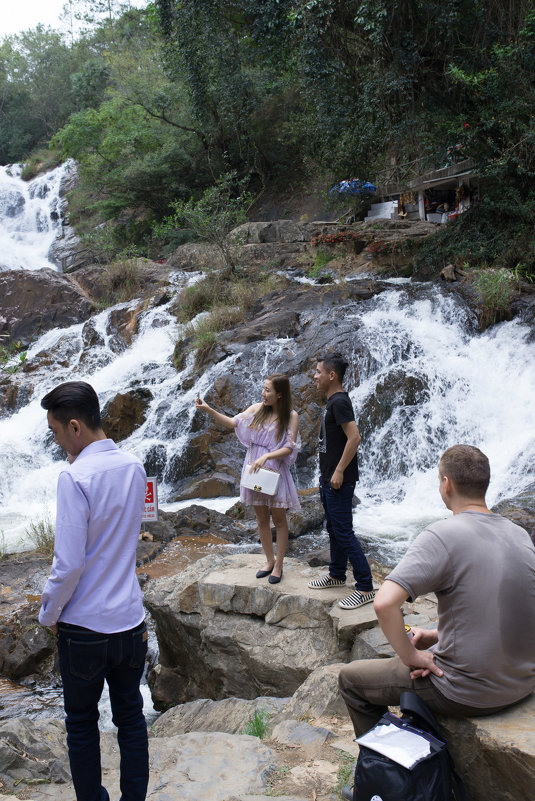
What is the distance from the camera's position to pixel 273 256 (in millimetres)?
16547

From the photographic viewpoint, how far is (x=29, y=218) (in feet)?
88.9

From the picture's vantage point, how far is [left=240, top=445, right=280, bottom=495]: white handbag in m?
4.33

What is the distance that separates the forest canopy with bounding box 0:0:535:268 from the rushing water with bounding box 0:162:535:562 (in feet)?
9.84

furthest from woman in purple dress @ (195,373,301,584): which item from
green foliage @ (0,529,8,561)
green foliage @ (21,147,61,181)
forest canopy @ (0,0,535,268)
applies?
green foliage @ (21,147,61,181)

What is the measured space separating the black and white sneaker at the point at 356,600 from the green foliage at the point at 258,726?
86 centimetres

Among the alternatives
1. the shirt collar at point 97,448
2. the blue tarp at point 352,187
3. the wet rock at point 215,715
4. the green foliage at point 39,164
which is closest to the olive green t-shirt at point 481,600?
the shirt collar at point 97,448

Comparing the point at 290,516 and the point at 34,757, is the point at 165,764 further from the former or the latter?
the point at 290,516

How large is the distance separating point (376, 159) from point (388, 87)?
2189mm

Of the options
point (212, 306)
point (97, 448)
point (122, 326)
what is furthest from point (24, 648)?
point (122, 326)

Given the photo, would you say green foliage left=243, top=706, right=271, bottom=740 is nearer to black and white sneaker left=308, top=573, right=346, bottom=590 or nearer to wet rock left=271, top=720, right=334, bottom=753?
wet rock left=271, top=720, right=334, bottom=753

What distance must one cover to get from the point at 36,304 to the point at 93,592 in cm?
1744

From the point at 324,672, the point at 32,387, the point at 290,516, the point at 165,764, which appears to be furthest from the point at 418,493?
the point at 32,387

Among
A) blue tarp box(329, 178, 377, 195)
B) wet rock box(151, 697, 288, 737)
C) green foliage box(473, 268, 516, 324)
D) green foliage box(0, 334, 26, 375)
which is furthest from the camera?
blue tarp box(329, 178, 377, 195)

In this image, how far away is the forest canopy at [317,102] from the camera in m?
12.5
